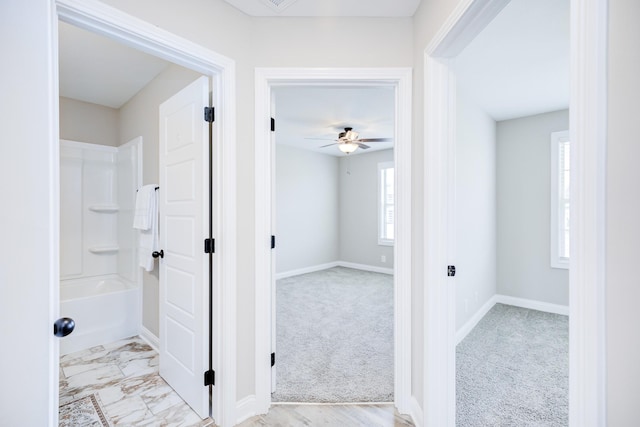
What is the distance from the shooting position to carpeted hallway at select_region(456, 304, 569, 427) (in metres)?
1.95

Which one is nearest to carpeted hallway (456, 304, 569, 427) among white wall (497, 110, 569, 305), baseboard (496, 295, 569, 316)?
baseboard (496, 295, 569, 316)

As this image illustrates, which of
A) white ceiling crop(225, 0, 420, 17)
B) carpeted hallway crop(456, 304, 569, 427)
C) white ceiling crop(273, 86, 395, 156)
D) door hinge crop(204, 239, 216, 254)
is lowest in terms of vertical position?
carpeted hallway crop(456, 304, 569, 427)

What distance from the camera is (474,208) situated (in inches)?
133

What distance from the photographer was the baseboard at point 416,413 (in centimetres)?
171

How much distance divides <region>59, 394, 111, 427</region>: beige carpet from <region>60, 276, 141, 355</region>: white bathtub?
2.88 ft

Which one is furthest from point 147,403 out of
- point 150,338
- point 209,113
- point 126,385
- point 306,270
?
point 306,270

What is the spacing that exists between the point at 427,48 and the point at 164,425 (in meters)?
2.75

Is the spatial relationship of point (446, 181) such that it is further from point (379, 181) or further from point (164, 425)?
point (379, 181)

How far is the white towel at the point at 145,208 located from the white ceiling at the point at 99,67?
3.45 feet

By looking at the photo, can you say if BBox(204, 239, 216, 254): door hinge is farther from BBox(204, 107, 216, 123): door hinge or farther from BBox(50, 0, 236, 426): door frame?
BBox(204, 107, 216, 123): door hinge

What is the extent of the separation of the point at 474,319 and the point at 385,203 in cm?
325

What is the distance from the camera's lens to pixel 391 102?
139 inches

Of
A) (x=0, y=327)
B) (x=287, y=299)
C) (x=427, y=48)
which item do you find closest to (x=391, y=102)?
(x=427, y=48)

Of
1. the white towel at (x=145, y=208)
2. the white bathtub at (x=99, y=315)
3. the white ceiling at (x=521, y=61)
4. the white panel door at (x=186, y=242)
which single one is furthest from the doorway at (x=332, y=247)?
the white bathtub at (x=99, y=315)
